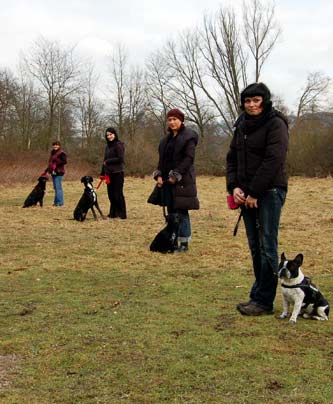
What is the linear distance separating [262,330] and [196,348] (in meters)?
0.70

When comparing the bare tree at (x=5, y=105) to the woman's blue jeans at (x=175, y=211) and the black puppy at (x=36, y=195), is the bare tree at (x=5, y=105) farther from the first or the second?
the woman's blue jeans at (x=175, y=211)

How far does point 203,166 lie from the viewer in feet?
110

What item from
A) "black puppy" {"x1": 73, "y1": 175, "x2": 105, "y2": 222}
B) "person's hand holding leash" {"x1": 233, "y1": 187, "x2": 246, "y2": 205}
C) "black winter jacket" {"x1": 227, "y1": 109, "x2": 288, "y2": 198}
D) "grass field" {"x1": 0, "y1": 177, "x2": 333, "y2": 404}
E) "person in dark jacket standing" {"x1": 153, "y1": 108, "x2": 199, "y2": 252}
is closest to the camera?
"grass field" {"x1": 0, "y1": 177, "x2": 333, "y2": 404}

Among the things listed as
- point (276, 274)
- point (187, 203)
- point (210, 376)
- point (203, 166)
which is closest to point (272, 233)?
point (276, 274)

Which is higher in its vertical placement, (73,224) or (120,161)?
(120,161)

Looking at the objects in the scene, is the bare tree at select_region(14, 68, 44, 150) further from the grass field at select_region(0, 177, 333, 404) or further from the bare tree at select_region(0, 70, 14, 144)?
the grass field at select_region(0, 177, 333, 404)

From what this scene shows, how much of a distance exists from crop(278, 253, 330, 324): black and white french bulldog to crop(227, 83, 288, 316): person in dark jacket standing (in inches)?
7.2

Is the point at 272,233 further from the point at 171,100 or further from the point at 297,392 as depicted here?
the point at 171,100

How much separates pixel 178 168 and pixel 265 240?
3.00 m

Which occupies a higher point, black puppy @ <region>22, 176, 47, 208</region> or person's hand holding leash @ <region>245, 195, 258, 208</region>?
person's hand holding leash @ <region>245, 195, 258, 208</region>

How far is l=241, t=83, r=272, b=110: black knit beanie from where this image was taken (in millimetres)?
4520

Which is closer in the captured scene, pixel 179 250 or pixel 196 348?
pixel 196 348

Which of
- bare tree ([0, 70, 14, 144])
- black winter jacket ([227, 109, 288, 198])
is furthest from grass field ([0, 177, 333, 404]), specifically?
bare tree ([0, 70, 14, 144])

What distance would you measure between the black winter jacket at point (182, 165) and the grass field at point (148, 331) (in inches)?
33.5
